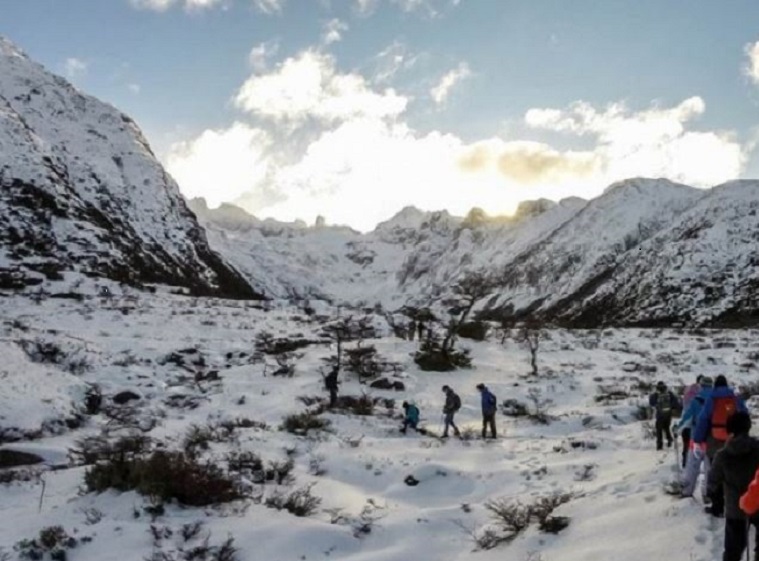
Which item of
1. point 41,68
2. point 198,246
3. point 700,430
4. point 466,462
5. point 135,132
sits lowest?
point 466,462

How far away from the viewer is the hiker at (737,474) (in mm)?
6633

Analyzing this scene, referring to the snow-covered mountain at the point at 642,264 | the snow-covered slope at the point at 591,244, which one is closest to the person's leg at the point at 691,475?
the snow-covered mountain at the point at 642,264

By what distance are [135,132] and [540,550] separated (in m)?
113

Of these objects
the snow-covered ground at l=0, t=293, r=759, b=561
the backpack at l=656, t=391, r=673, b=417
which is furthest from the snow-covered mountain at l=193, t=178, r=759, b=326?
the backpack at l=656, t=391, r=673, b=417

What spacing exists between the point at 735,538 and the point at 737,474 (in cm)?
64

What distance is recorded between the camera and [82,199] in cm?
7806

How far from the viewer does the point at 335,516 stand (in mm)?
11039

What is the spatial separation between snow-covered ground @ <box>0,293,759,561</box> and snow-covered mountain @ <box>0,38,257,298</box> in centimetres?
2451

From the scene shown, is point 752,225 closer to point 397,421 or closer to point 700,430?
point 397,421

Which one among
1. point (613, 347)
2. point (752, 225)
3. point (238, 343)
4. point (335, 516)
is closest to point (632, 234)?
point (752, 225)

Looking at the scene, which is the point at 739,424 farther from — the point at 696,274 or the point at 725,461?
the point at 696,274

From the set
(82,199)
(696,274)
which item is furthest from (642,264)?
(82,199)

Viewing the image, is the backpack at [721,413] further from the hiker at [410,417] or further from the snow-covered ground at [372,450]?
the hiker at [410,417]

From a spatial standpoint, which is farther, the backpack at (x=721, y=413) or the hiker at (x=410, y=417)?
the hiker at (x=410, y=417)
